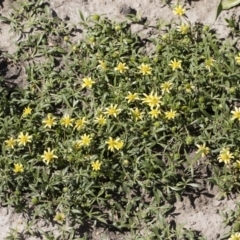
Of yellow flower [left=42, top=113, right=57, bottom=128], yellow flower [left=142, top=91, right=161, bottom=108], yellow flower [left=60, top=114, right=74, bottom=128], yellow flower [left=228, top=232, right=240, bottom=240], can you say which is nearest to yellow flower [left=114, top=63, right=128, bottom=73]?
yellow flower [left=142, top=91, right=161, bottom=108]

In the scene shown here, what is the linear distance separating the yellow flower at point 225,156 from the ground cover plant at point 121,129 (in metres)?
0.01

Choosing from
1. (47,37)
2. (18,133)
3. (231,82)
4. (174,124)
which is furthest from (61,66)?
(231,82)

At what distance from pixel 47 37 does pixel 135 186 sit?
1574mm

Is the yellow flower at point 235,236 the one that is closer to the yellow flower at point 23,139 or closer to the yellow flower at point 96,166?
the yellow flower at point 96,166

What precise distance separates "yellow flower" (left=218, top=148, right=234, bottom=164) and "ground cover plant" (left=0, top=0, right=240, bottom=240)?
1 centimetres

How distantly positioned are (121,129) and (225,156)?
843 mm

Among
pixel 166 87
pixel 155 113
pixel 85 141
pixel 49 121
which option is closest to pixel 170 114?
pixel 155 113

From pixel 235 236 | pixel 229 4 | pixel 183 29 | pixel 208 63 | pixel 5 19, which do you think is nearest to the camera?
pixel 235 236

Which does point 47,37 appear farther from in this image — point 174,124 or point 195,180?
point 195,180

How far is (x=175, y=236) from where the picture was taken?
14.8ft

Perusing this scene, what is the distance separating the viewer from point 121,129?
4.76 meters

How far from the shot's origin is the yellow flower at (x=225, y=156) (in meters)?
4.54

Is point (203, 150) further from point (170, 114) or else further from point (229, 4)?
point (229, 4)

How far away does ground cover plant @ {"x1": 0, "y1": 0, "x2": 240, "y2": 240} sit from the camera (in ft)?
15.1
